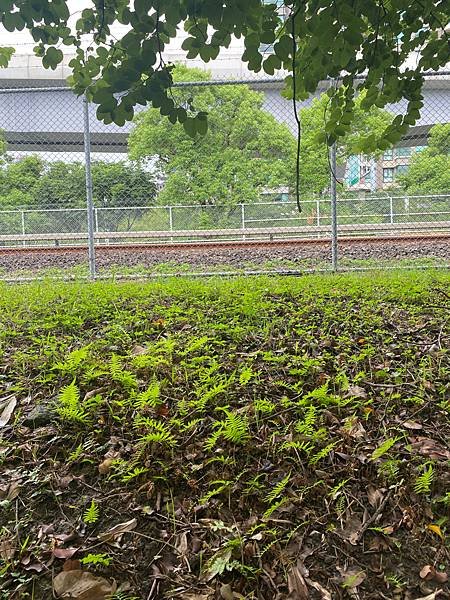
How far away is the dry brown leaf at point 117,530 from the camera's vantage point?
171 cm

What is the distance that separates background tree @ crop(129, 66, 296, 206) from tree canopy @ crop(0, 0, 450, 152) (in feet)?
16.2

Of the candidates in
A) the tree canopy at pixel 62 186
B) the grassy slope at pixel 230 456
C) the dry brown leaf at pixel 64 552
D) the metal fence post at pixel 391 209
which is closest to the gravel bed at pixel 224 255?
the metal fence post at pixel 391 209

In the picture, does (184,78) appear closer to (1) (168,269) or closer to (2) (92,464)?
(1) (168,269)

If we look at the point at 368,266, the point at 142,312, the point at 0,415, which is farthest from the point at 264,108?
the point at 0,415

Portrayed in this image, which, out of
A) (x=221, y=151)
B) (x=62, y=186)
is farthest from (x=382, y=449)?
(x=62, y=186)

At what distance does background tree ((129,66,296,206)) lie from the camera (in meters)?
7.66

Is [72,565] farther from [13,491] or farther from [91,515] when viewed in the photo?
[13,491]

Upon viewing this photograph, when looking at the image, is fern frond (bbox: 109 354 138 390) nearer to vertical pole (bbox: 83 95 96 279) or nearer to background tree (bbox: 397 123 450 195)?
vertical pole (bbox: 83 95 96 279)

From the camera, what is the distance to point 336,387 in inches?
104

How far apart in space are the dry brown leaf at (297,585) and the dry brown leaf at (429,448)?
0.84 metres

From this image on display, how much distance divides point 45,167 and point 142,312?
4.95 m

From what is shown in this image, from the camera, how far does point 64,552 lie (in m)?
1.65

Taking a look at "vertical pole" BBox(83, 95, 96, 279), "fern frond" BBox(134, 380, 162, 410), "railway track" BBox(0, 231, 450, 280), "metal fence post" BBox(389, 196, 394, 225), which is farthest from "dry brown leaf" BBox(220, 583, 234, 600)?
"metal fence post" BBox(389, 196, 394, 225)

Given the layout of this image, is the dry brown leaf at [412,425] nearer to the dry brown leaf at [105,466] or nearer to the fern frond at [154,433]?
the fern frond at [154,433]
